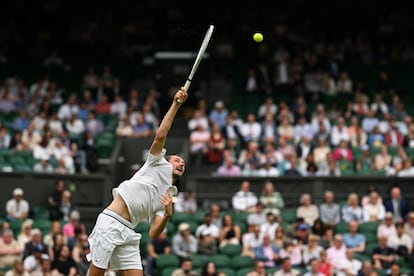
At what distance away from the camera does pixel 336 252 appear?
20094mm

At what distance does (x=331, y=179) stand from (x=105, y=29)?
1003 cm

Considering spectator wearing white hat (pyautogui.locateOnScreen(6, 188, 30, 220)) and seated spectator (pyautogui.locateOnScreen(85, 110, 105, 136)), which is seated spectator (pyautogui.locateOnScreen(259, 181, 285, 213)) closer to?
spectator wearing white hat (pyautogui.locateOnScreen(6, 188, 30, 220))

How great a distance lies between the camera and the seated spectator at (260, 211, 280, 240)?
20703 mm

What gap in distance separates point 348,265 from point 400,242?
1407 mm

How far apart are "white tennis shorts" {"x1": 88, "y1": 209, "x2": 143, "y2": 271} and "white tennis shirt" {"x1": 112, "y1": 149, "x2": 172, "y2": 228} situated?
164 millimetres

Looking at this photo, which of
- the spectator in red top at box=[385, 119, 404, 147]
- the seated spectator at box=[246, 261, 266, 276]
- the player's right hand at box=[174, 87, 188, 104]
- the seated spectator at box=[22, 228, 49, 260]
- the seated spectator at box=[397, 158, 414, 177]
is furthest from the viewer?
the spectator in red top at box=[385, 119, 404, 147]

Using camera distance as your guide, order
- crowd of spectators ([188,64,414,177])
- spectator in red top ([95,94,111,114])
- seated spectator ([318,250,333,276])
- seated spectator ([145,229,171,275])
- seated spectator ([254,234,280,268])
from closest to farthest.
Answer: seated spectator ([318,250,333,276]) → seated spectator ([145,229,171,275]) → seated spectator ([254,234,280,268]) → crowd of spectators ([188,64,414,177]) → spectator in red top ([95,94,111,114])

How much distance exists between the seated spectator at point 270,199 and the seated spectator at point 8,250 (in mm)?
4933

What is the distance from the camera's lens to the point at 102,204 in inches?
910

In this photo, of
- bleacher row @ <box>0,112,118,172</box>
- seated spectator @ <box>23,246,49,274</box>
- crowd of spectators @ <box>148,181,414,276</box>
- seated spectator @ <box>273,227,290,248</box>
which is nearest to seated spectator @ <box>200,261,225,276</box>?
crowd of spectators @ <box>148,181,414,276</box>

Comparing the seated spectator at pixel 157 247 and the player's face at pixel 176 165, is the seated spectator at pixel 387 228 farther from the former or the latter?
the player's face at pixel 176 165

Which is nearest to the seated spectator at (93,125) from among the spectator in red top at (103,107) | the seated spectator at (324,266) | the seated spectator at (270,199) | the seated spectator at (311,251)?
the spectator in red top at (103,107)

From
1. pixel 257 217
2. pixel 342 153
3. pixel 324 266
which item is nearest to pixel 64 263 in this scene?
pixel 257 217

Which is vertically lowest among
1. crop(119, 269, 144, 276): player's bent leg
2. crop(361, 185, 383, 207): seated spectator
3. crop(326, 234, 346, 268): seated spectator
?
crop(119, 269, 144, 276): player's bent leg
